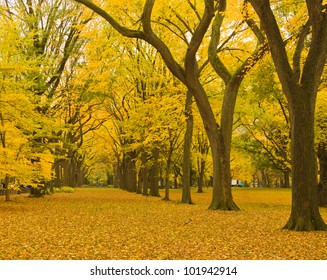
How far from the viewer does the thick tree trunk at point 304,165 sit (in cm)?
1150

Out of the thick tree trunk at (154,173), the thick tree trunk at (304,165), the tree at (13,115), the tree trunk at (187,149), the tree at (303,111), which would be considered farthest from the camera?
the thick tree trunk at (154,173)

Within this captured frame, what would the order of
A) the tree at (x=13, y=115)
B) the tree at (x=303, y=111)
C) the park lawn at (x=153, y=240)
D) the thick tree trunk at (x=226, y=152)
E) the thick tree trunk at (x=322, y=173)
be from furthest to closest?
the thick tree trunk at (x=322, y=173), the thick tree trunk at (x=226, y=152), the tree at (x=13, y=115), the tree at (x=303, y=111), the park lawn at (x=153, y=240)

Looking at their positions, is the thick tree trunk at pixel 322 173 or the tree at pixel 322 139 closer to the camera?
the tree at pixel 322 139

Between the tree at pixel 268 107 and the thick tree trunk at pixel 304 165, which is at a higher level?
the tree at pixel 268 107

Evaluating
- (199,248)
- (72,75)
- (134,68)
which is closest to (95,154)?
(72,75)

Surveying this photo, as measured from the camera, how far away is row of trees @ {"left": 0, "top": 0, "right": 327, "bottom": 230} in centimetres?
1162

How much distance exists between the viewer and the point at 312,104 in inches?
456

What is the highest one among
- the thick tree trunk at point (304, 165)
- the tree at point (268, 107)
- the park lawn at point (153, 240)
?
the tree at point (268, 107)

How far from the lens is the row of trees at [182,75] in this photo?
11.6m

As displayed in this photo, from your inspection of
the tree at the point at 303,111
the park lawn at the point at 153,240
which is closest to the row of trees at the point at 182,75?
the tree at the point at 303,111

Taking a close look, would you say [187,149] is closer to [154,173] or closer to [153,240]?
[154,173]

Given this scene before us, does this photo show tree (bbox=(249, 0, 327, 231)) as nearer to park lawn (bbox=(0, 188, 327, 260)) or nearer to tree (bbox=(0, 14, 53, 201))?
park lawn (bbox=(0, 188, 327, 260))

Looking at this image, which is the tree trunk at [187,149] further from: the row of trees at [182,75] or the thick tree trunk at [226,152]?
the thick tree trunk at [226,152]

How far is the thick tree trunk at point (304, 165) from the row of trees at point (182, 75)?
3 centimetres
